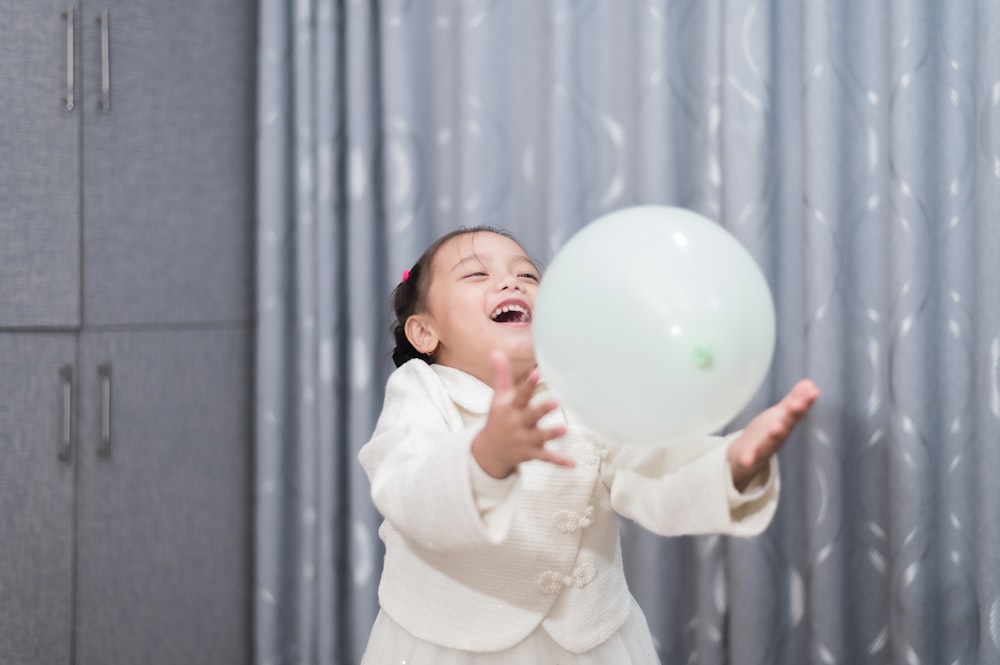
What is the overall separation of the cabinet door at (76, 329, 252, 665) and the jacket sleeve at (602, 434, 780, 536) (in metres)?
1.16

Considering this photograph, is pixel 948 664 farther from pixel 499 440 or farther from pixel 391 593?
pixel 499 440

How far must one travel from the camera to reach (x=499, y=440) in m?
0.85

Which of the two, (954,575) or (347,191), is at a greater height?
(347,191)

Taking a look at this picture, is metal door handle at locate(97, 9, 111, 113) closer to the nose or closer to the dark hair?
the dark hair

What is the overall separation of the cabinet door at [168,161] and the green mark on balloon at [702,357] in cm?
138

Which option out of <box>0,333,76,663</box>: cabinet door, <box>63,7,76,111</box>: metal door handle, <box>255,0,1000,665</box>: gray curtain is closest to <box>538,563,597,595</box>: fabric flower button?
<box>255,0,1000,665</box>: gray curtain

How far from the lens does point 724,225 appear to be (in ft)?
5.59

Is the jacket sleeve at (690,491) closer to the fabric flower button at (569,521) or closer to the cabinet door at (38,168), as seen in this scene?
the fabric flower button at (569,521)

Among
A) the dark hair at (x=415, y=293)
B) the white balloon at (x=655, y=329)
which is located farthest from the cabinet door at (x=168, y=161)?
the white balloon at (x=655, y=329)

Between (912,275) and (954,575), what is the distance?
53cm

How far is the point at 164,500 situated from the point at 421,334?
36.3 inches

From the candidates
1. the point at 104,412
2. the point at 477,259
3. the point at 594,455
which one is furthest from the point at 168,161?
the point at 594,455

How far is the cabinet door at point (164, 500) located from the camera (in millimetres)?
1795

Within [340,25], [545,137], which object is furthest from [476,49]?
[340,25]
